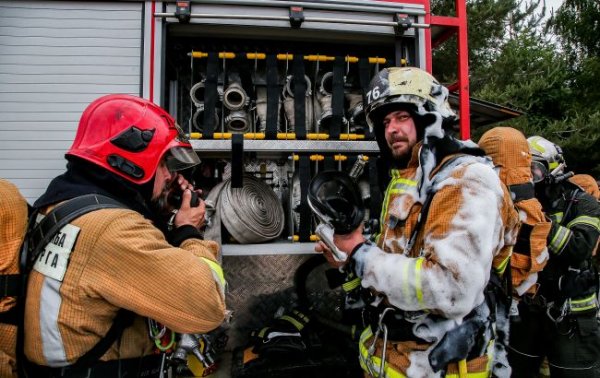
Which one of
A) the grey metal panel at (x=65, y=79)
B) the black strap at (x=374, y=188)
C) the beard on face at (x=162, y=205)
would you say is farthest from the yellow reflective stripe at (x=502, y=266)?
the grey metal panel at (x=65, y=79)

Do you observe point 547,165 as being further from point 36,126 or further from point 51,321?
point 36,126

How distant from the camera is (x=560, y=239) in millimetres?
3076

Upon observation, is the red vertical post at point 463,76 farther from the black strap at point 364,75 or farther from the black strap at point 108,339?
the black strap at point 108,339

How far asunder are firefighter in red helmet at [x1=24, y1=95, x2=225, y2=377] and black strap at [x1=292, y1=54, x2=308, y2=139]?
1410 millimetres

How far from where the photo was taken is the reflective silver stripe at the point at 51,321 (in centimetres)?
140

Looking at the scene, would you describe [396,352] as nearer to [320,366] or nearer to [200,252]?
[200,252]

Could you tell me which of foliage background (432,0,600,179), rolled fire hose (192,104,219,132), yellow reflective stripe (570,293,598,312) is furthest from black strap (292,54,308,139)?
foliage background (432,0,600,179)

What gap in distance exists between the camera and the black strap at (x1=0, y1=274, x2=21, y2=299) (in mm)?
1397

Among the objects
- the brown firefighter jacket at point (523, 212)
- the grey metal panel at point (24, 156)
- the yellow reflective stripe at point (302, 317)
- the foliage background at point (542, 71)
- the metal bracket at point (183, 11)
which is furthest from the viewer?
the foliage background at point (542, 71)

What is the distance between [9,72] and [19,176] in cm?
65

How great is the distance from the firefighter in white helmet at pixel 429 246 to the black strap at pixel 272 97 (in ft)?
3.13

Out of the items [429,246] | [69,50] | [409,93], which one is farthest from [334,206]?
[69,50]

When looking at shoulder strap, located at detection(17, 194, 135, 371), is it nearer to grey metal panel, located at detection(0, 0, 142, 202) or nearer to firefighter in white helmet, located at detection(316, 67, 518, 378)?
firefighter in white helmet, located at detection(316, 67, 518, 378)

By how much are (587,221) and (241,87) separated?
111 inches
